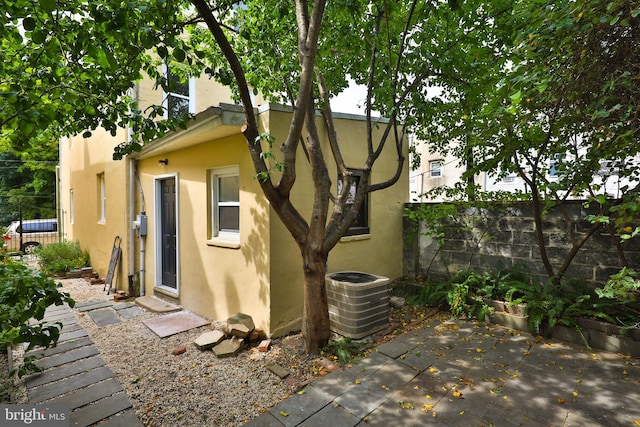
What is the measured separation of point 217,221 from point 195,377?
268 cm

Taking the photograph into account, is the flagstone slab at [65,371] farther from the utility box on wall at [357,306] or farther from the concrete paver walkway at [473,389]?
the utility box on wall at [357,306]

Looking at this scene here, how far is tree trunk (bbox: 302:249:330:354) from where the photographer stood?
3791 mm

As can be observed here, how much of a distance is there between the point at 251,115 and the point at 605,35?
309 centimetres

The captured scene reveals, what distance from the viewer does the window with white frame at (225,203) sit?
205 inches

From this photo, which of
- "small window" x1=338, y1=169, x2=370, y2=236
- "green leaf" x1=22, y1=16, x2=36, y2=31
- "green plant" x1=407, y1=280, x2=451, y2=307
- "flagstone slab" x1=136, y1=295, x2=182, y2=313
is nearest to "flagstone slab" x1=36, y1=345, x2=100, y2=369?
"flagstone slab" x1=136, y1=295, x2=182, y2=313

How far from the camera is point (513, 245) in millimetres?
5148

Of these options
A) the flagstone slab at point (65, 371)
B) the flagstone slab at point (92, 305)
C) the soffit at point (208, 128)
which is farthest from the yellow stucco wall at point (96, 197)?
the flagstone slab at point (65, 371)

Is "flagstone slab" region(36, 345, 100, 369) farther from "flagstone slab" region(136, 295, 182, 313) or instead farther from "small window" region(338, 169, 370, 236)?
"small window" region(338, 169, 370, 236)

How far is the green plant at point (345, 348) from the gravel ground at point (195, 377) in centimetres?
23

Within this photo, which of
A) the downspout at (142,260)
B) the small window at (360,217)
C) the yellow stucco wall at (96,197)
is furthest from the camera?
the yellow stucco wall at (96,197)

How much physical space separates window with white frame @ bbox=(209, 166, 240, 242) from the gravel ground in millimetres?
1645

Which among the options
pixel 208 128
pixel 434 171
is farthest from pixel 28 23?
pixel 434 171

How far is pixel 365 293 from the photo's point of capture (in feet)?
14.0

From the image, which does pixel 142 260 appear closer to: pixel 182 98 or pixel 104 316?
pixel 104 316
